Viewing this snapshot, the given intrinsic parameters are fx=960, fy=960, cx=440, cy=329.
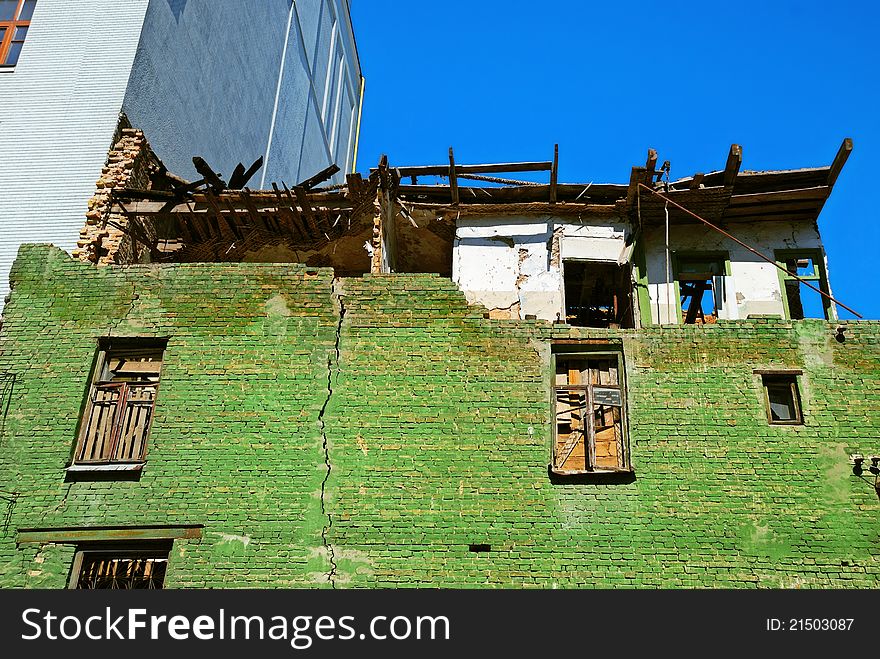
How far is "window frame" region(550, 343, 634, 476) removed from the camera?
1412 cm

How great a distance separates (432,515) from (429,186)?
7.75 m

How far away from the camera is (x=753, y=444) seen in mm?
14266

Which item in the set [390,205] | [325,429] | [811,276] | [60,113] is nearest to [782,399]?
[811,276]

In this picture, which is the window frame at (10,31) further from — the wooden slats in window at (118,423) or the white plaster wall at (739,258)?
the white plaster wall at (739,258)

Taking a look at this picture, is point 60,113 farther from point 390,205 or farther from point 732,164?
point 732,164

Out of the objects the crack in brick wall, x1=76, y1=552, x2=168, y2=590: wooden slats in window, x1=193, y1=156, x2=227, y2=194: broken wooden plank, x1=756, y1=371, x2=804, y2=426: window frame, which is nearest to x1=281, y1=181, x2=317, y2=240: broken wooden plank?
x1=193, y1=156, x2=227, y2=194: broken wooden plank

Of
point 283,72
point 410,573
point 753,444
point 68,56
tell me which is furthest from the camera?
point 283,72

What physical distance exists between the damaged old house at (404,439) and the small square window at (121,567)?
30 millimetres

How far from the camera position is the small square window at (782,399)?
14.7 meters

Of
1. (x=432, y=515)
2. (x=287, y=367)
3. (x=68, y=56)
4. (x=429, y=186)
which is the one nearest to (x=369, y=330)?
(x=287, y=367)

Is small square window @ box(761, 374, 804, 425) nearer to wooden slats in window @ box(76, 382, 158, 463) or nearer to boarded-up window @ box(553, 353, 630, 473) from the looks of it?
boarded-up window @ box(553, 353, 630, 473)

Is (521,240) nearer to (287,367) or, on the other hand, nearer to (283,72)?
(287,367)

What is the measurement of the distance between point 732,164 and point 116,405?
1142cm

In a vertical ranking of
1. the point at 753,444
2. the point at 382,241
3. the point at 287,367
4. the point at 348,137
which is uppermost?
the point at 348,137
